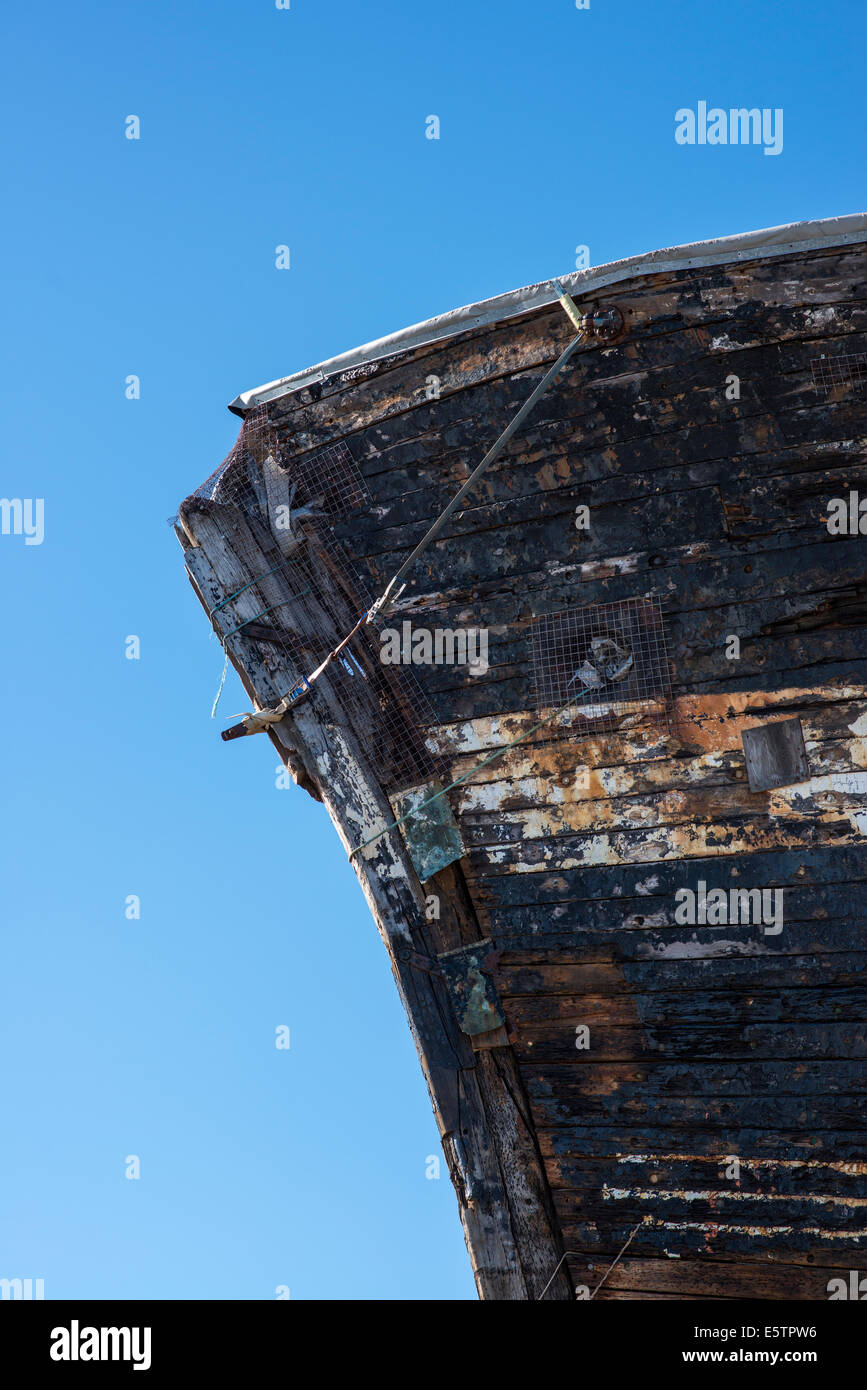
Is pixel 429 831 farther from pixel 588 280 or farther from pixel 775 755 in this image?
pixel 588 280

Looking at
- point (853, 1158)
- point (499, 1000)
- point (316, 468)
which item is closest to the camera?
point (853, 1158)

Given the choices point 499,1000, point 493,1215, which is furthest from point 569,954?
point 493,1215

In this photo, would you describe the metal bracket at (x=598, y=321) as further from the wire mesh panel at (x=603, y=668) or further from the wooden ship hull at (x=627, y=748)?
the wire mesh panel at (x=603, y=668)

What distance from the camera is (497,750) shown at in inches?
269

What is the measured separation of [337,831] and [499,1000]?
57.9 inches

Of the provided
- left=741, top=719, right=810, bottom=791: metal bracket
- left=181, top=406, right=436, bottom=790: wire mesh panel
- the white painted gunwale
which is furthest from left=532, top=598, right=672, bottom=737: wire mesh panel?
the white painted gunwale

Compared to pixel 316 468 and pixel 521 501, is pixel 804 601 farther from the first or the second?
pixel 316 468

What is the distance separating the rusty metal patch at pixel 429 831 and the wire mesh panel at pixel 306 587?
0.11 meters

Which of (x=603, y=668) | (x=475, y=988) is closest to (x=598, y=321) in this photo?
(x=603, y=668)

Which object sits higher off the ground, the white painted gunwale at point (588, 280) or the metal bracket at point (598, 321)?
the white painted gunwale at point (588, 280)

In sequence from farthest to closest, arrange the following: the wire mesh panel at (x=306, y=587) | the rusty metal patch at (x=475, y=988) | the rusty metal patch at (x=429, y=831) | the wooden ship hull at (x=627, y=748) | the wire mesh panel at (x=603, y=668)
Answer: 1. the wire mesh panel at (x=306, y=587)
2. the rusty metal patch at (x=429, y=831)
3. the rusty metal patch at (x=475, y=988)
4. the wire mesh panel at (x=603, y=668)
5. the wooden ship hull at (x=627, y=748)

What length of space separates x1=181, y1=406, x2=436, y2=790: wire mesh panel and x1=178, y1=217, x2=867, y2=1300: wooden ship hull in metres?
0.03

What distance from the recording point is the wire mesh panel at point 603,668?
6.52 m

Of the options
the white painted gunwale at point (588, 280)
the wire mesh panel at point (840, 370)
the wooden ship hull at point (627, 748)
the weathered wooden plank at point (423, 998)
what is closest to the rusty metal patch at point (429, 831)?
the wooden ship hull at point (627, 748)
